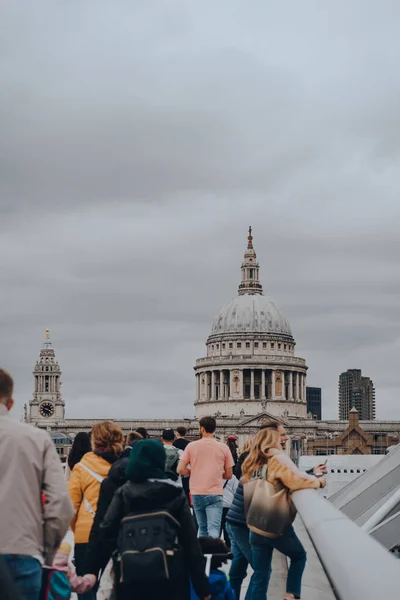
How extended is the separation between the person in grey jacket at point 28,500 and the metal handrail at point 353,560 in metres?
1.58

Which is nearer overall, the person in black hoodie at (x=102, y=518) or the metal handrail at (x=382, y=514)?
the person in black hoodie at (x=102, y=518)

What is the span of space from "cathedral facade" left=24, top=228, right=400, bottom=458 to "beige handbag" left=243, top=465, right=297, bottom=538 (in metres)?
165

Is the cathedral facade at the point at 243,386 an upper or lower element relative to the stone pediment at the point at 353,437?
upper

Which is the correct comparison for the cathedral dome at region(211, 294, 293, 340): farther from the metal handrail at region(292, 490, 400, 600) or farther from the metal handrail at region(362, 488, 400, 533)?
the metal handrail at region(292, 490, 400, 600)

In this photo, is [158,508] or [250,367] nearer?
[158,508]

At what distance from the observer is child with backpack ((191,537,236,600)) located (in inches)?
361

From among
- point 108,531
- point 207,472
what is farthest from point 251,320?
point 108,531

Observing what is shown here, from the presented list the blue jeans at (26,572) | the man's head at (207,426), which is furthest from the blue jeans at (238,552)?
the blue jeans at (26,572)

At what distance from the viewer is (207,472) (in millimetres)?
14703

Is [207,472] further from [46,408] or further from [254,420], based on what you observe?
[46,408]

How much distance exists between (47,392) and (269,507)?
18232cm

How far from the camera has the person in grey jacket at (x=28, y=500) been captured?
289 inches

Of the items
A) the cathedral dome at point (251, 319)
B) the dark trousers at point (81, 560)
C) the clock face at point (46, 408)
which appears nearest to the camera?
the dark trousers at point (81, 560)

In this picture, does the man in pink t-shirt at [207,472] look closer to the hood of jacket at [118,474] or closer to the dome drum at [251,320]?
the hood of jacket at [118,474]
